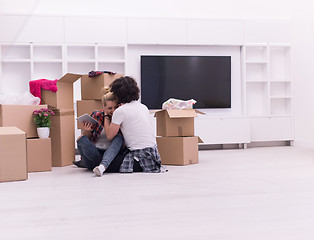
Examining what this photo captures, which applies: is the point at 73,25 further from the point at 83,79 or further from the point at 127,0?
the point at 83,79

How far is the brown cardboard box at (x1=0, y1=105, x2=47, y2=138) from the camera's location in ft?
11.1

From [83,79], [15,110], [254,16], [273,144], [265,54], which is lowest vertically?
[273,144]

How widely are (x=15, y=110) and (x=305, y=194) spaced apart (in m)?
2.36

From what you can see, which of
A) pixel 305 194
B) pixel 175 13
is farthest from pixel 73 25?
pixel 305 194

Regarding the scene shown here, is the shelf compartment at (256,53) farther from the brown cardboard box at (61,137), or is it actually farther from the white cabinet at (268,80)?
the brown cardboard box at (61,137)

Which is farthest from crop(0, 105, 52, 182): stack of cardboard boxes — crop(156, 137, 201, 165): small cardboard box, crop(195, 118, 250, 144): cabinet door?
crop(195, 118, 250, 144): cabinet door

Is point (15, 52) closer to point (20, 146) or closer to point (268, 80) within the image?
point (20, 146)

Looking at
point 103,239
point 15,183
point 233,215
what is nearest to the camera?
point 103,239

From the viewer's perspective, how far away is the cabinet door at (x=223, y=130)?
5.46 metres

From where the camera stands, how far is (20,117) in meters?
3.48

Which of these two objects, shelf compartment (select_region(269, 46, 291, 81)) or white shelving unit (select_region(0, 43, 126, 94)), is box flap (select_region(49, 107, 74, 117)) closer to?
white shelving unit (select_region(0, 43, 126, 94))

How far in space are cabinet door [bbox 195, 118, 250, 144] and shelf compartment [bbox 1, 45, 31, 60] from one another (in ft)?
7.75

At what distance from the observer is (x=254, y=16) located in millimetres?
5949

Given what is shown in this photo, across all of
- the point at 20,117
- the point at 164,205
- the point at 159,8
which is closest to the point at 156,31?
Answer: the point at 159,8
